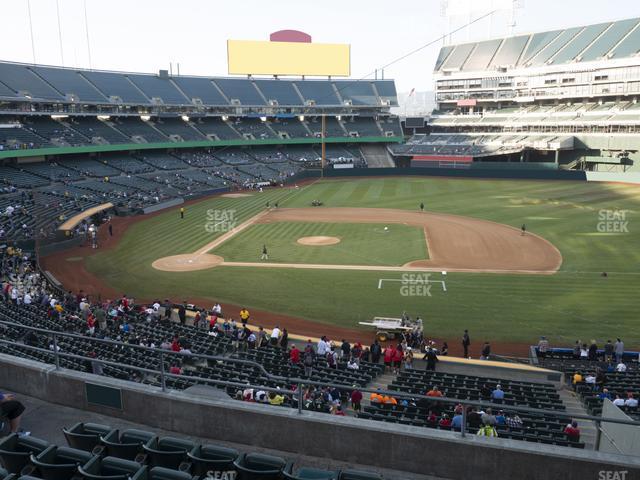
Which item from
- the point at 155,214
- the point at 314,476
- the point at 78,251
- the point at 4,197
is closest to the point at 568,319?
the point at 314,476

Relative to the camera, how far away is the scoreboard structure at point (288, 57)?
93.9m

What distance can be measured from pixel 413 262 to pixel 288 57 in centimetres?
7455

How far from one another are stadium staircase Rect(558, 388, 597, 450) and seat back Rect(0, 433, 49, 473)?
1060cm

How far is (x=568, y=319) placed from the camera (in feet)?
76.9

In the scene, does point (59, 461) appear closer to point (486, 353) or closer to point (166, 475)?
point (166, 475)

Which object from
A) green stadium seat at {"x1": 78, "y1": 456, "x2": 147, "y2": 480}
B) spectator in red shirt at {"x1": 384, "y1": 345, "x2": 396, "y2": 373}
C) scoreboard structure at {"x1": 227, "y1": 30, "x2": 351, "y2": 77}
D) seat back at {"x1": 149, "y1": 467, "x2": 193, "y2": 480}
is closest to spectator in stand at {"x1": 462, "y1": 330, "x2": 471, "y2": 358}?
spectator in red shirt at {"x1": 384, "y1": 345, "x2": 396, "y2": 373}

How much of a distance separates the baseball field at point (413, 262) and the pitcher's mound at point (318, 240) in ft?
0.52

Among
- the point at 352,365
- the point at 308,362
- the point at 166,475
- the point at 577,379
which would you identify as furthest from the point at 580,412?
the point at 166,475

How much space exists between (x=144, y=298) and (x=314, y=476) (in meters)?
23.8

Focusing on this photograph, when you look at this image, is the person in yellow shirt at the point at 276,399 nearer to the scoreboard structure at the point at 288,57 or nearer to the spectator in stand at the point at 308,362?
the spectator in stand at the point at 308,362

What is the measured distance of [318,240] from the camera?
39.9m

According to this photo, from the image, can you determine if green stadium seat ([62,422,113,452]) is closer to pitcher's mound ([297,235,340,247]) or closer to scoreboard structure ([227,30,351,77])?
pitcher's mound ([297,235,340,247])

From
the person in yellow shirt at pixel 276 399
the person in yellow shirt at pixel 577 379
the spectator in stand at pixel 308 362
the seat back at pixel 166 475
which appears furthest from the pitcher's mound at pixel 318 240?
the seat back at pixel 166 475

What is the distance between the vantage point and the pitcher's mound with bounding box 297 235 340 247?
38.9 m
